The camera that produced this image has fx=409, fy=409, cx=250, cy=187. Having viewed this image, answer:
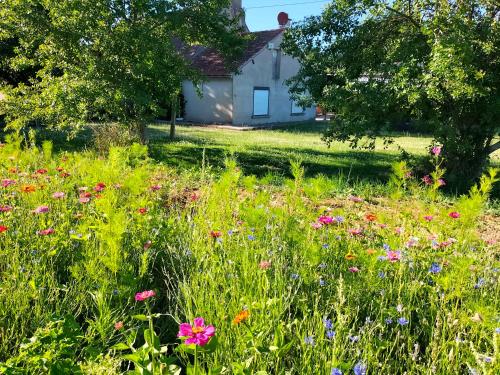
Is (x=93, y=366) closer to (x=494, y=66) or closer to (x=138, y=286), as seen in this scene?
(x=138, y=286)

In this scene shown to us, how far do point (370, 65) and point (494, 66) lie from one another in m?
2.14

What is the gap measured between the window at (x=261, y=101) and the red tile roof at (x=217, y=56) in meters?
2.03

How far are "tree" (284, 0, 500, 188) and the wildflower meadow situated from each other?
3.57 m

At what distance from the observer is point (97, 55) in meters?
8.59

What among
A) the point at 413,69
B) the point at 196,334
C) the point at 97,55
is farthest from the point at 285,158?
the point at 196,334

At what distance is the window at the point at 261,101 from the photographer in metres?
22.8

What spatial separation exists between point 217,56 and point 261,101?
348cm

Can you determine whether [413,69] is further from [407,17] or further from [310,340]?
[310,340]

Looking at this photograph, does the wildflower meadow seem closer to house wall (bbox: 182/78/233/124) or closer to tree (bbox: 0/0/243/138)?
tree (bbox: 0/0/243/138)

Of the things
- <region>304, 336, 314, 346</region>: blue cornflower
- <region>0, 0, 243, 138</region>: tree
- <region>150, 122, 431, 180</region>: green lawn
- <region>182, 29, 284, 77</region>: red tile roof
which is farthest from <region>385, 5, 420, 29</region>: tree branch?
<region>182, 29, 284, 77</region>: red tile roof

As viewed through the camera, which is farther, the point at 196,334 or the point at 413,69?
the point at 413,69

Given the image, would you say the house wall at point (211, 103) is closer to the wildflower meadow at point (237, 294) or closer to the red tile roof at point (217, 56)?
the red tile roof at point (217, 56)

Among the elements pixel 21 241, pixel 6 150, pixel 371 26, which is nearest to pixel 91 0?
pixel 6 150

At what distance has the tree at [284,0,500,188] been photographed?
6152mm
